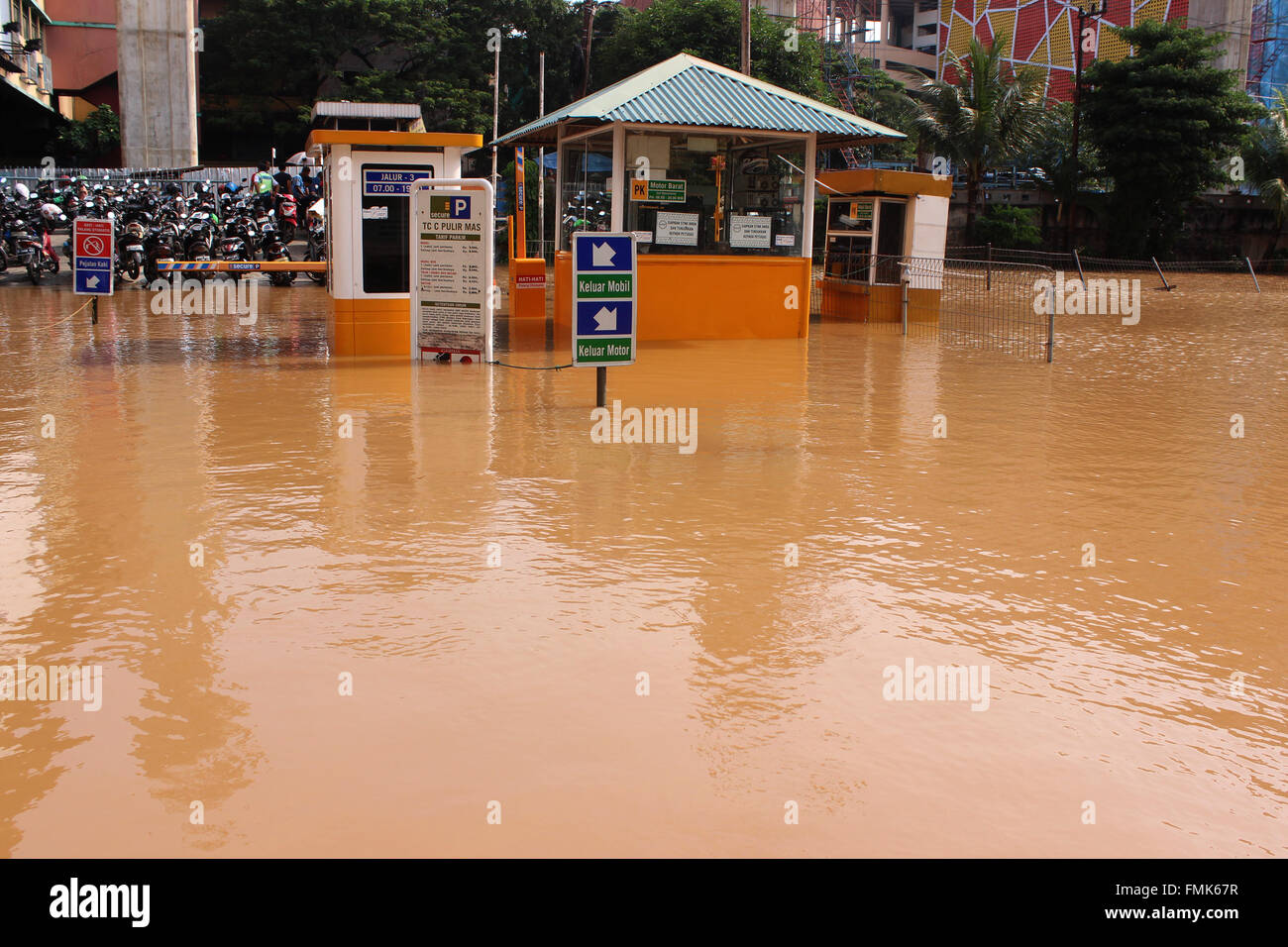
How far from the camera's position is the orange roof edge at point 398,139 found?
43.5 ft

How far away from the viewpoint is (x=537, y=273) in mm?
19172

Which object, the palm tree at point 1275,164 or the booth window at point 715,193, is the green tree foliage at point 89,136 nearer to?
the booth window at point 715,193

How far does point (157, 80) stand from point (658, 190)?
112ft

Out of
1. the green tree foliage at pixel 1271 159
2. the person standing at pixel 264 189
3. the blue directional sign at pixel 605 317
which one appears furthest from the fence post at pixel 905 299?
the green tree foliage at pixel 1271 159

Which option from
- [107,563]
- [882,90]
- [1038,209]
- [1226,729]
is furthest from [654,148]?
[882,90]

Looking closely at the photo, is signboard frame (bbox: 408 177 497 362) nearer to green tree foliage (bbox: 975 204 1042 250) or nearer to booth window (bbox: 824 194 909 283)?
booth window (bbox: 824 194 909 283)

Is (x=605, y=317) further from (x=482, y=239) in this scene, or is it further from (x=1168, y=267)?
(x=1168, y=267)

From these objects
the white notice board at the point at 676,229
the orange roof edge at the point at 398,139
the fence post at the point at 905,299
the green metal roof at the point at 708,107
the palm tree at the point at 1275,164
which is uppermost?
the palm tree at the point at 1275,164

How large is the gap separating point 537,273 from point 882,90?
47067mm

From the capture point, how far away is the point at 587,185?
697 inches

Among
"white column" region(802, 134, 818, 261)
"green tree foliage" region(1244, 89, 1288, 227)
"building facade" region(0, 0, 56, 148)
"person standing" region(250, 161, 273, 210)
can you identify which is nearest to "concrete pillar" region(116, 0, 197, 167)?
"building facade" region(0, 0, 56, 148)

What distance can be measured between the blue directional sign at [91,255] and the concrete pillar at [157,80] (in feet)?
98.8

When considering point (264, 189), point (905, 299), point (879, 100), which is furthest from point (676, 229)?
point (879, 100)
